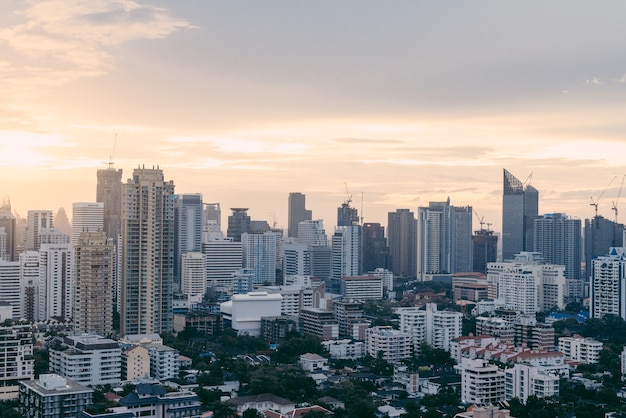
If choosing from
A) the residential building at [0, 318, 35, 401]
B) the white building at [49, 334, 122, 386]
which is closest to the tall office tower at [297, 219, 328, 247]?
the white building at [49, 334, 122, 386]

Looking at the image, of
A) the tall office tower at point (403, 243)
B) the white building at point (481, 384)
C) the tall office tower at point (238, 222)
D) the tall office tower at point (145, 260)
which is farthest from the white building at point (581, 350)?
the tall office tower at point (403, 243)

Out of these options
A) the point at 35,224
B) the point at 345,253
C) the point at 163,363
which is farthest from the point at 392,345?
the point at 35,224

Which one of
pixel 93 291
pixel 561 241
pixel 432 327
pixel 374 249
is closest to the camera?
pixel 93 291

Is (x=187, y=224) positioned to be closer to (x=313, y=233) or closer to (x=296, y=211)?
(x=313, y=233)

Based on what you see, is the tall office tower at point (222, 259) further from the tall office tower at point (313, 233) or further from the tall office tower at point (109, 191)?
the tall office tower at point (109, 191)

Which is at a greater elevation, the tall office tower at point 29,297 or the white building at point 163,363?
the tall office tower at point 29,297
